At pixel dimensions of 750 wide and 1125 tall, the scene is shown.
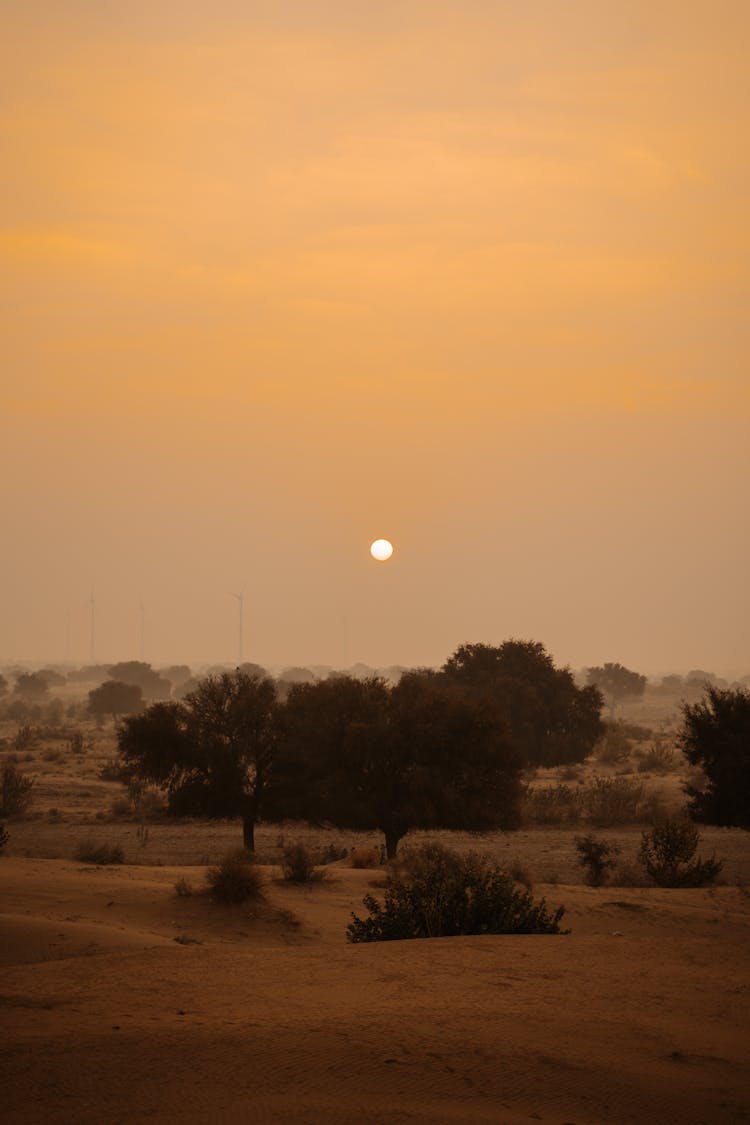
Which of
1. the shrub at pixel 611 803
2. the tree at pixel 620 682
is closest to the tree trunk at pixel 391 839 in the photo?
the shrub at pixel 611 803

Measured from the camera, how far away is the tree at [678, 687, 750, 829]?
108 feet

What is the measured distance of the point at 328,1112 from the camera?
839cm

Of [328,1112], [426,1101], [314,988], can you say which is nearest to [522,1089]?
[426,1101]

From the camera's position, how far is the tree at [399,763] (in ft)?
103

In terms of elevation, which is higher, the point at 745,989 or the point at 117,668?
the point at 117,668

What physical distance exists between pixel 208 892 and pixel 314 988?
912 centimetres

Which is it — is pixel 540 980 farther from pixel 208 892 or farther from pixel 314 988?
pixel 208 892

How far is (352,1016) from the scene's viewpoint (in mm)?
10852

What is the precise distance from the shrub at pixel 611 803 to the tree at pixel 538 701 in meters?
8.98

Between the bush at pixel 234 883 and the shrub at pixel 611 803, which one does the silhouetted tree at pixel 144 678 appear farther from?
the bush at pixel 234 883

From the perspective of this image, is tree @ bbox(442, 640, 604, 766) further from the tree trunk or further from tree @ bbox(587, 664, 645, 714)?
tree @ bbox(587, 664, 645, 714)

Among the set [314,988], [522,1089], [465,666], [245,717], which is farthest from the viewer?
[465,666]

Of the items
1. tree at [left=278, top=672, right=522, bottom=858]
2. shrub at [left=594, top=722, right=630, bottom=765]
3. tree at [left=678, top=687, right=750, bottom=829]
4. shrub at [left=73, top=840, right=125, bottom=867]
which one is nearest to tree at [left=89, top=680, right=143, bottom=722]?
shrub at [left=594, top=722, right=630, bottom=765]

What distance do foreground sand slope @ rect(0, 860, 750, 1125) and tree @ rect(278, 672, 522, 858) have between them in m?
14.1
